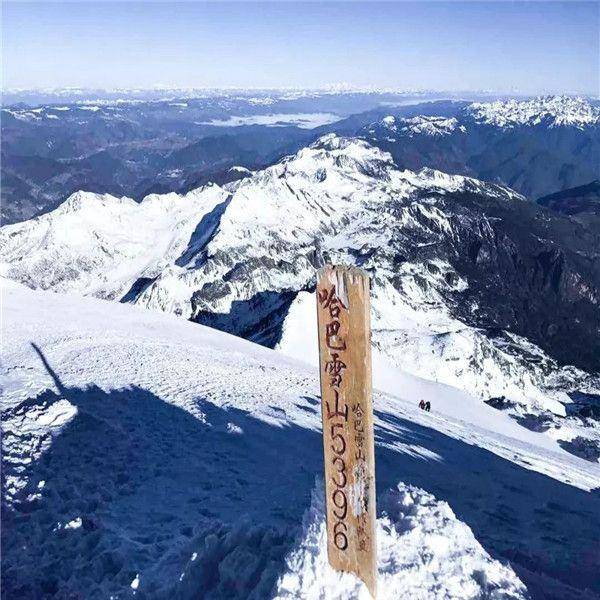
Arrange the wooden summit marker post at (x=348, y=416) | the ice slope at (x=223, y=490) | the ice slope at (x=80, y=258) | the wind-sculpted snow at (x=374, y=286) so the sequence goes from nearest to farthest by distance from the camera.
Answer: the wooden summit marker post at (x=348, y=416), the ice slope at (x=223, y=490), the wind-sculpted snow at (x=374, y=286), the ice slope at (x=80, y=258)

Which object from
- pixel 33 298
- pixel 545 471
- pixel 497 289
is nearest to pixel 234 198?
pixel 497 289

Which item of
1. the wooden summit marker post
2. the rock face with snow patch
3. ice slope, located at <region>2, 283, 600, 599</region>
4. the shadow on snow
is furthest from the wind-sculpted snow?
the wooden summit marker post

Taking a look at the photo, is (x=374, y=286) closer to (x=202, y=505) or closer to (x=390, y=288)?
(x=390, y=288)

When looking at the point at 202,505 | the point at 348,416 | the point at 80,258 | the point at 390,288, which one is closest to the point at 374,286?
the point at 390,288

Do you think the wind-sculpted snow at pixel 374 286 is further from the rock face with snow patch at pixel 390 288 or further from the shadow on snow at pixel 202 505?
the shadow on snow at pixel 202 505

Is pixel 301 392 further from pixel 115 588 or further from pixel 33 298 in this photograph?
pixel 33 298

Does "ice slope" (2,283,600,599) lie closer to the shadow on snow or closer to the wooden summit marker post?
the shadow on snow

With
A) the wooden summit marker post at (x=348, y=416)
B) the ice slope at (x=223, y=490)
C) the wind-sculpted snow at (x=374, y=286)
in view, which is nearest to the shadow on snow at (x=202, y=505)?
the ice slope at (x=223, y=490)
